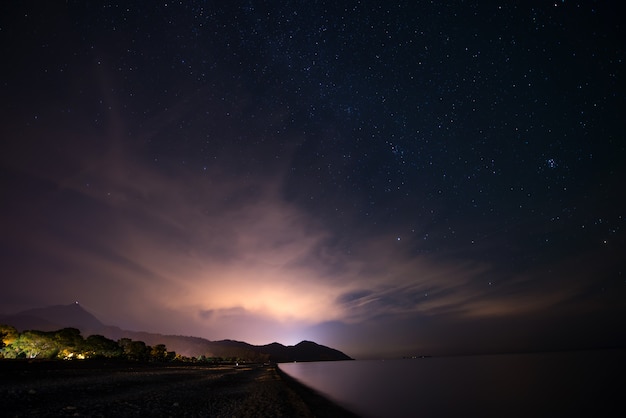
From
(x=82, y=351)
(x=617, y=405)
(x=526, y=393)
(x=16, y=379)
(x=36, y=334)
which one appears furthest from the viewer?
(x=82, y=351)

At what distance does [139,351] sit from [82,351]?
3321cm

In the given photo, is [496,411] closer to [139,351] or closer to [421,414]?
[421,414]

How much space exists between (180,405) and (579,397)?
4665 centimetres

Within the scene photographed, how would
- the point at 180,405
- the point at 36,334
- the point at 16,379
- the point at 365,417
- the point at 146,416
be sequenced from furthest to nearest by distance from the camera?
the point at 36,334 → the point at 365,417 → the point at 16,379 → the point at 180,405 → the point at 146,416

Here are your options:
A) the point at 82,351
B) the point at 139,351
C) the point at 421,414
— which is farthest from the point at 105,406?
the point at 139,351

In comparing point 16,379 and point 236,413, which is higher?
point 16,379

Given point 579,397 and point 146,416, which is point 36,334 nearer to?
point 146,416

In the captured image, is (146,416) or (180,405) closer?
(146,416)

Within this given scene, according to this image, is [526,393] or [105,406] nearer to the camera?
[105,406]

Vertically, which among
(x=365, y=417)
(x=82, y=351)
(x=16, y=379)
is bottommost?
(x=365, y=417)

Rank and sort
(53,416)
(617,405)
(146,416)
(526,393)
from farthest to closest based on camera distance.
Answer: (526,393) → (617,405) → (146,416) → (53,416)

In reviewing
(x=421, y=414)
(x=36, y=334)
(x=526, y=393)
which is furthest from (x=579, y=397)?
(x=36, y=334)

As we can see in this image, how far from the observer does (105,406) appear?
14.6 meters

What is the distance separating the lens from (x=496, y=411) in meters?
31.1
